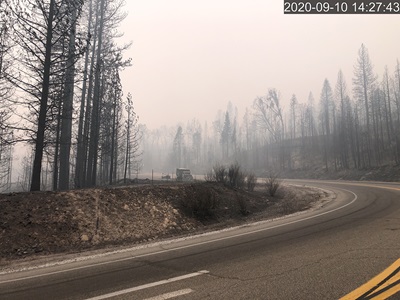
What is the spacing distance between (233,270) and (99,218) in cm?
753

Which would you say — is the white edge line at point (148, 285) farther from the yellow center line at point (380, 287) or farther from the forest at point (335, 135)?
the forest at point (335, 135)

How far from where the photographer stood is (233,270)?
17.0 ft

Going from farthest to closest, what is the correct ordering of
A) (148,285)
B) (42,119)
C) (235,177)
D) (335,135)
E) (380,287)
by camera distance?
(335,135) < (235,177) < (42,119) < (148,285) < (380,287)

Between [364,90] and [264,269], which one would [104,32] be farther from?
[364,90]

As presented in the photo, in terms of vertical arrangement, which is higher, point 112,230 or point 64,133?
point 64,133

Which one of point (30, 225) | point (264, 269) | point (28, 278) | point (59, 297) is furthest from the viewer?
point (30, 225)

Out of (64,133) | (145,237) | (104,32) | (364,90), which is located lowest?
(145,237)

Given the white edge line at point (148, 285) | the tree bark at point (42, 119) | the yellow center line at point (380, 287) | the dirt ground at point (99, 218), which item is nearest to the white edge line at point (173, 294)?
the white edge line at point (148, 285)

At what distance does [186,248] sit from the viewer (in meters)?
7.43

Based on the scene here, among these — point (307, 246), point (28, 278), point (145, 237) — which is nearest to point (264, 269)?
point (307, 246)

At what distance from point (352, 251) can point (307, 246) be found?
0.97 m

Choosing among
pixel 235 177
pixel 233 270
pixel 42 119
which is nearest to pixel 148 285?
pixel 233 270

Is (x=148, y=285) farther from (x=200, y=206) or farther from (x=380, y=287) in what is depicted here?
(x=200, y=206)

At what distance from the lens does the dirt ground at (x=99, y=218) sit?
30.1 ft
